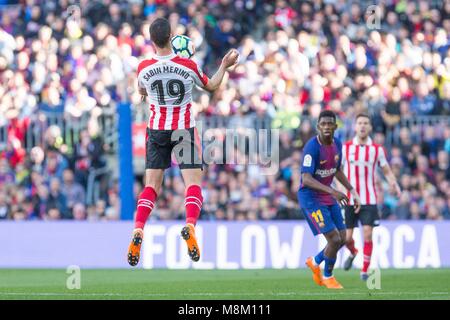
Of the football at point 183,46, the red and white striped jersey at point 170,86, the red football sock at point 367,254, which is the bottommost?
the red football sock at point 367,254

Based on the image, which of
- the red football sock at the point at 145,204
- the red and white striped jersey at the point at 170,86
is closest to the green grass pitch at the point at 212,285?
the red football sock at the point at 145,204

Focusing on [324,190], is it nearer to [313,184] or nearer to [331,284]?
[313,184]

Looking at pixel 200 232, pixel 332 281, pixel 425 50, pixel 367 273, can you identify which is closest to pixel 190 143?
pixel 332 281

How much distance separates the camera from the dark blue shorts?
1572 centimetres

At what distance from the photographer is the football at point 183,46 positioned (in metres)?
13.9

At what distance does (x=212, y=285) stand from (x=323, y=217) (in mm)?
1790

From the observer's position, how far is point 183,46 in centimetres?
1398

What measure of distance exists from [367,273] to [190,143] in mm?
5002

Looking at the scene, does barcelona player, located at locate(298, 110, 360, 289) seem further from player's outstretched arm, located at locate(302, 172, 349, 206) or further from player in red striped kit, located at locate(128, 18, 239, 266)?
player in red striped kit, located at locate(128, 18, 239, 266)

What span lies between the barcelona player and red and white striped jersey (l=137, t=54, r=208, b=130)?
2.40 meters

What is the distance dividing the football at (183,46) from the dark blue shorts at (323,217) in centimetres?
293

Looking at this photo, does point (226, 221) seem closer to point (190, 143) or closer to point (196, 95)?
point (196, 95)

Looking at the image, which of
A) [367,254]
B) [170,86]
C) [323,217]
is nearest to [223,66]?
[170,86]

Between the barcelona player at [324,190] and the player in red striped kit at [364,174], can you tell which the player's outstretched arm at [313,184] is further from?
the player in red striped kit at [364,174]
